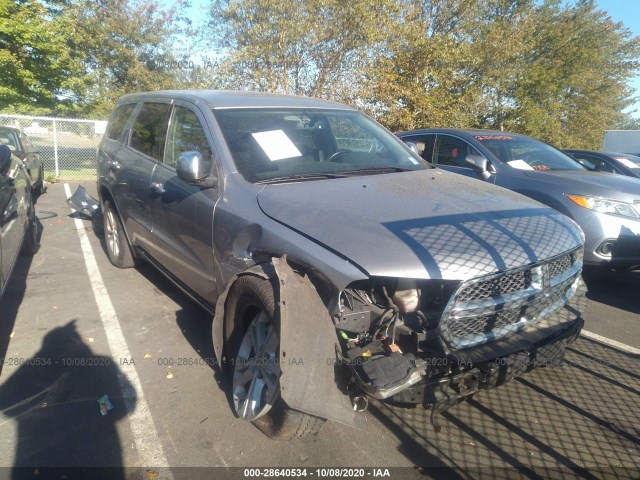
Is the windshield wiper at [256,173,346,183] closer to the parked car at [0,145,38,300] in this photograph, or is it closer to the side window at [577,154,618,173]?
the parked car at [0,145,38,300]

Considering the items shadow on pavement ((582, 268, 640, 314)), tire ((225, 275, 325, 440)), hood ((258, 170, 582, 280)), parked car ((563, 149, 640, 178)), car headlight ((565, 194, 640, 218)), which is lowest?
shadow on pavement ((582, 268, 640, 314))

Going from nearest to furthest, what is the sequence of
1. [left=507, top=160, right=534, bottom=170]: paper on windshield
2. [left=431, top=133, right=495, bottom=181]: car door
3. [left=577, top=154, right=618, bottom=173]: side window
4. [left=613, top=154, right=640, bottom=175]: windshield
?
1. [left=507, top=160, right=534, bottom=170]: paper on windshield
2. [left=431, top=133, right=495, bottom=181]: car door
3. [left=577, top=154, right=618, bottom=173]: side window
4. [left=613, top=154, right=640, bottom=175]: windshield

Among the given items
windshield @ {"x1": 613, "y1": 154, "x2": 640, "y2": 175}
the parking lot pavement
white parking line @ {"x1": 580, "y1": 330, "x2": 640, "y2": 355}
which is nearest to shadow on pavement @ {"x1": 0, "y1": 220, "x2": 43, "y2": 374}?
the parking lot pavement

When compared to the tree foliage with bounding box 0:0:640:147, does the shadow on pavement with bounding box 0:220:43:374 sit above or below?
below

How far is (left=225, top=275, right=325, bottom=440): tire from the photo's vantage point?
2328mm

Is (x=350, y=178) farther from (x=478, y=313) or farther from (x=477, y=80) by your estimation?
(x=477, y=80)

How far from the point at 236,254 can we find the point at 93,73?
18.6 metres

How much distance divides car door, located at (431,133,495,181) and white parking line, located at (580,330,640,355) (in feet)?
8.23

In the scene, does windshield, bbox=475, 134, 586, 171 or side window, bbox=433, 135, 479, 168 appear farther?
side window, bbox=433, 135, 479, 168

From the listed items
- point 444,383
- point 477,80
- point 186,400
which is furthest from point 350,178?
point 477,80

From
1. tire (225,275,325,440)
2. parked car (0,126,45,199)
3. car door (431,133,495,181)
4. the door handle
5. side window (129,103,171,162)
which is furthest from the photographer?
parked car (0,126,45,199)

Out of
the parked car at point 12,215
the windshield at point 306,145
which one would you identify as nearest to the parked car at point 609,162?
the windshield at point 306,145

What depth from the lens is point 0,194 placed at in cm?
399

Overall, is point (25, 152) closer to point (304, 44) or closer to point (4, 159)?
point (4, 159)
